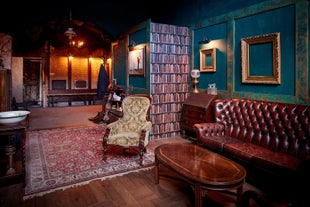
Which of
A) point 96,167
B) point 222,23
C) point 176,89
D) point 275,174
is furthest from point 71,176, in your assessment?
point 222,23

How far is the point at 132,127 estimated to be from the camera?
4516 millimetres

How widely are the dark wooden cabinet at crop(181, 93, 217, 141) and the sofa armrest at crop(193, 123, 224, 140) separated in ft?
2.09

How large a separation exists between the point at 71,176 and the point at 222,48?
4174 mm

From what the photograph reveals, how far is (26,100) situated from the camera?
40.5 ft

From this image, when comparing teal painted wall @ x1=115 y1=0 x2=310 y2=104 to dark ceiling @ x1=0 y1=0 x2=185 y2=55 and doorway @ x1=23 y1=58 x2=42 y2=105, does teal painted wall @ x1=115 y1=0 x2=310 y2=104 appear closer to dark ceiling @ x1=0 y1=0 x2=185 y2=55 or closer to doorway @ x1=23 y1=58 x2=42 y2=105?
dark ceiling @ x1=0 y1=0 x2=185 y2=55

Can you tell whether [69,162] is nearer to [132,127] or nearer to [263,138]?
[132,127]

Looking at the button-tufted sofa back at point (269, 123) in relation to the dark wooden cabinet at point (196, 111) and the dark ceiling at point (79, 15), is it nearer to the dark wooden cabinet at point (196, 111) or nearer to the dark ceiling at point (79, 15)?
the dark wooden cabinet at point (196, 111)

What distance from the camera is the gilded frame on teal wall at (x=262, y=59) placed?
4.06 m

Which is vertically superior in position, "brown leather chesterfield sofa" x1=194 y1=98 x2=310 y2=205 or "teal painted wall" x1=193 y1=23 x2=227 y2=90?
"teal painted wall" x1=193 y1=23 x2=227 y2=90

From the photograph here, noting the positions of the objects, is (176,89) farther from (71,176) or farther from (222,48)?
(71,176)

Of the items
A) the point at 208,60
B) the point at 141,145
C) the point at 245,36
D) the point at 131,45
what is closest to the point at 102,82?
the point at 131,45

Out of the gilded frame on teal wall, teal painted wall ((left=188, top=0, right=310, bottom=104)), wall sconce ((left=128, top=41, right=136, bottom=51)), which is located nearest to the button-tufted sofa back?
teal painted wall ((left=188, top=0, right=310, bottom=104))

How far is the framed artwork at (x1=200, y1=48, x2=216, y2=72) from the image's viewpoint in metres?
5.47

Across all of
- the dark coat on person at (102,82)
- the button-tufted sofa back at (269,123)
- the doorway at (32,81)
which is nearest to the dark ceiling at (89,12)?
the dark coat on person at (102,82)
